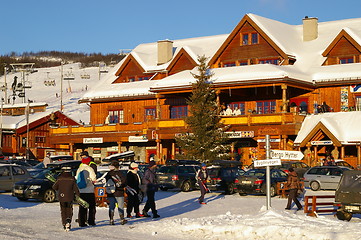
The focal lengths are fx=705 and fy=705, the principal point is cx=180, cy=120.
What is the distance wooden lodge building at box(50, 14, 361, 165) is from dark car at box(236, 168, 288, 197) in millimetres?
12958

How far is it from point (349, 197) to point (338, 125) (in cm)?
2391

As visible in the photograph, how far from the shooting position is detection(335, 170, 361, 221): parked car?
21.8 meters

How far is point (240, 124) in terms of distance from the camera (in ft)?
156

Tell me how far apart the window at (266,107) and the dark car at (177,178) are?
678 inches

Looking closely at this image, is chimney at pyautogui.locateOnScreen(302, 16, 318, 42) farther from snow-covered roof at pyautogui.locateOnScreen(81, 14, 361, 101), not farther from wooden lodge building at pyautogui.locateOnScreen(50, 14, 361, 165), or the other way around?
snow-covered roof at pyautogui.locateOnScreen(81, 14, 361, 101)

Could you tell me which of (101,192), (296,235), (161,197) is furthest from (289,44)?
(296,235)

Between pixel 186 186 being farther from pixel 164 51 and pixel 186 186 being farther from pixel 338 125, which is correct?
pixel 164 51

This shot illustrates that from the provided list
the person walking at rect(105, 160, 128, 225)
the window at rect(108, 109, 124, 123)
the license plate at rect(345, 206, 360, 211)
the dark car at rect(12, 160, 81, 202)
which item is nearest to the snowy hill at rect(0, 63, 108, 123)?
the window at rect(108, 109, 124, 123)

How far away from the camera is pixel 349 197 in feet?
72.0

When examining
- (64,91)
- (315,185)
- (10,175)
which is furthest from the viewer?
(64,91)

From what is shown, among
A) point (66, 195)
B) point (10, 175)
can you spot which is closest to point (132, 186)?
point (66, 195)

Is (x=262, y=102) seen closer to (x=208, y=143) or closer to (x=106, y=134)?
(x=208, y=143)

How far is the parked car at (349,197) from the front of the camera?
21750 mm

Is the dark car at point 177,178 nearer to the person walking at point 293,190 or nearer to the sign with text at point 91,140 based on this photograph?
the person walking at point 293,190
